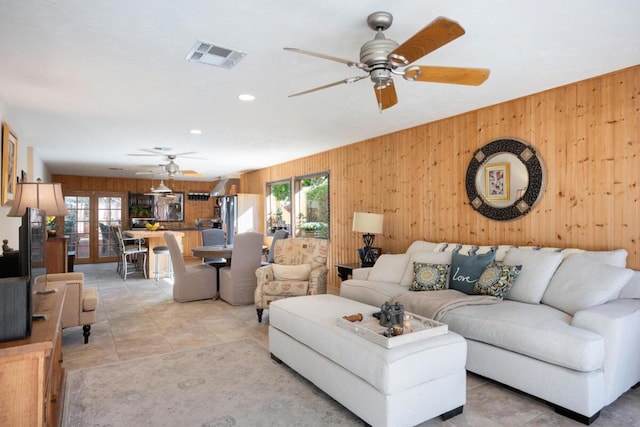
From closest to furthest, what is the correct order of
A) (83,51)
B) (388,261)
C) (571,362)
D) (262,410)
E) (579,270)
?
(571,362)
(262,410)
(83,51)
(579,270)
(388,261)

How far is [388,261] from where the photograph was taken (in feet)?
14.5

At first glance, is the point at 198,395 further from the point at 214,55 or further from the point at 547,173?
the point at 547,173

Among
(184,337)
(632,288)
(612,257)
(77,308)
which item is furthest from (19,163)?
(632,288)

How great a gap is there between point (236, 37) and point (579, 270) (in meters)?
3.10

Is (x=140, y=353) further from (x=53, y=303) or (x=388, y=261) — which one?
(x=388, y=261)

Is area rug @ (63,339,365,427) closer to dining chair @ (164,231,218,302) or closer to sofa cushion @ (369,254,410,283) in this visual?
sofa cushion @ (369,254,410,283)

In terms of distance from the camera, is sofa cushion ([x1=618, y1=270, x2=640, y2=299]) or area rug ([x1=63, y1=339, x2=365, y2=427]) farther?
sofa cushion ([x1=618, y1=270, x2=640, y2=299])

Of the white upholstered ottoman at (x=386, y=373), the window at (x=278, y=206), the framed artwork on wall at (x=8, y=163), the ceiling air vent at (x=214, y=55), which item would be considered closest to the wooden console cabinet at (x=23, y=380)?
the white upholstered ottoman at (x=386, y=373)

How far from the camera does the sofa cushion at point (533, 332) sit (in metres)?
2.34

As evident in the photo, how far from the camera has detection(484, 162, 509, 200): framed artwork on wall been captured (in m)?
4.02

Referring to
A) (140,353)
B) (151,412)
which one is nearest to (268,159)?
(140,353)

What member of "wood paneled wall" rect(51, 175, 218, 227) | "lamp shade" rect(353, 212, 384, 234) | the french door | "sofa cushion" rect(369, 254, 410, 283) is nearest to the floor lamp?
"lamp shade" rect(353, 212, 384, 234)

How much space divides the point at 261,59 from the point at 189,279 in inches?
147

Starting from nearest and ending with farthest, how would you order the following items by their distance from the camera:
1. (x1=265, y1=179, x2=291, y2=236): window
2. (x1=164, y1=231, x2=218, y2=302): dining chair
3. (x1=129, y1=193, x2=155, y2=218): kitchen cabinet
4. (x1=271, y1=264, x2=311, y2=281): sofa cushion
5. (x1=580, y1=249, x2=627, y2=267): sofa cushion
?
(x1=580, y1=249, x2=627, y2=267): sofa cushion < (x1=271, y1=264, x2=311, y2=281): sofa cushion < (x1=164, y1=231, x2=218, y2=302): dining chair < (x1=265, y1=179, x2=291, y2=236): window < (x1=129, y1=193, x2=155, y2=218): kitchen cabinet
